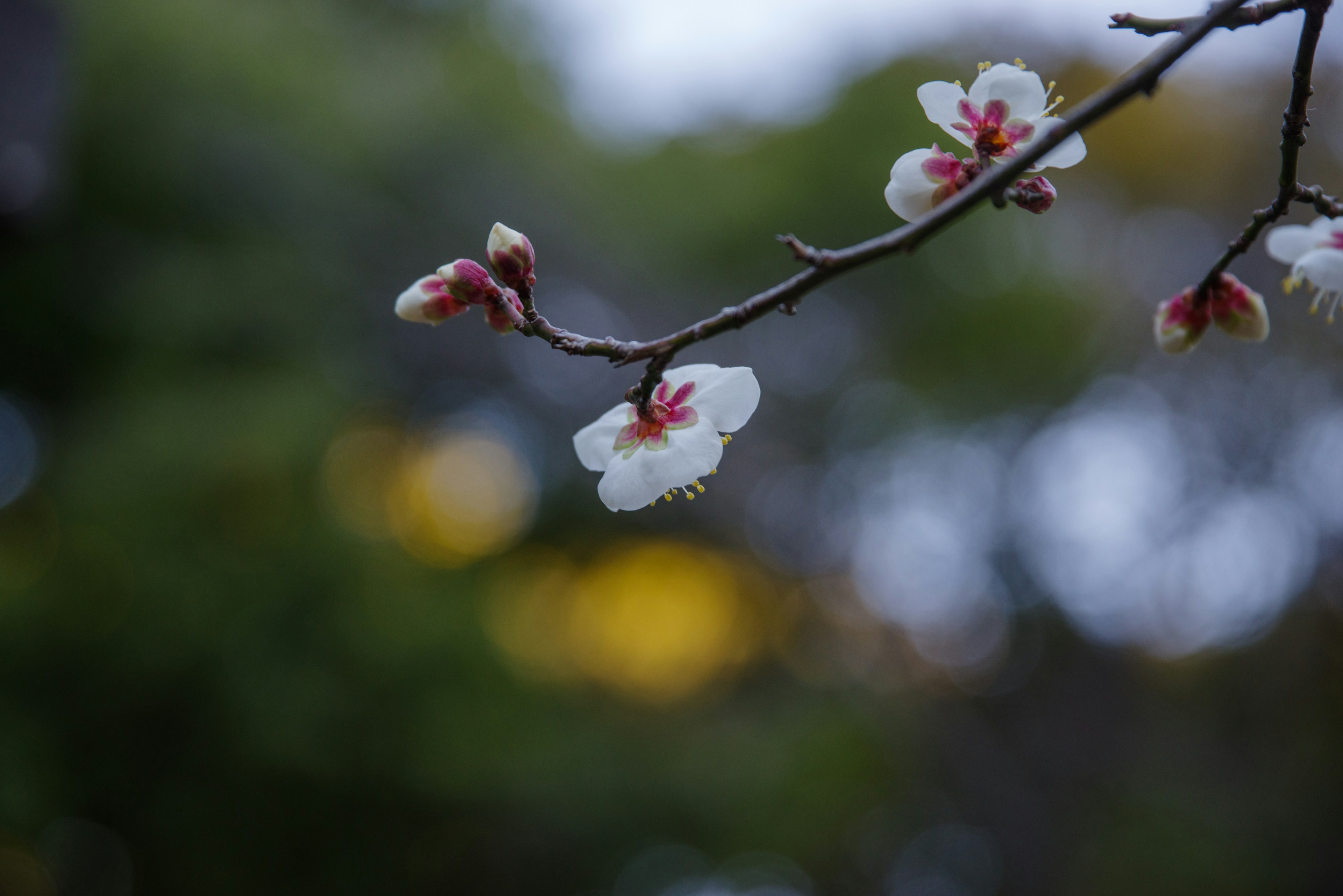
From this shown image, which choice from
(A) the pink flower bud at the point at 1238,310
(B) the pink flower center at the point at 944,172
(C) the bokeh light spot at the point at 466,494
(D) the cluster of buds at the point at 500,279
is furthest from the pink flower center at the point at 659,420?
A: (C) the bokeh light spot at the point at 466,494

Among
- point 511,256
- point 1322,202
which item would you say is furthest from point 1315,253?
point 511,256

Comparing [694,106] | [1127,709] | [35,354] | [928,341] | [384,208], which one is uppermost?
[694,106]

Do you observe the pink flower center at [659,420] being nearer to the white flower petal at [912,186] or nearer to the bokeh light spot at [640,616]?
the white flower petal at [912,186]

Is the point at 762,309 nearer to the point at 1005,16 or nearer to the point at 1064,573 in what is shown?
the point at 1064,573

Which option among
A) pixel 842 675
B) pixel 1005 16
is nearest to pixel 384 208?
pixel 842 675

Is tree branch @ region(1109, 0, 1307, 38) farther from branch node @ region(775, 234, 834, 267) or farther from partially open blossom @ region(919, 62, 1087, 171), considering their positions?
branch node @ region(775, 234, 834, 267)

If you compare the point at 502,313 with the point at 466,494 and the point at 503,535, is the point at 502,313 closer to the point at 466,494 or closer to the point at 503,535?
the point at 503,535

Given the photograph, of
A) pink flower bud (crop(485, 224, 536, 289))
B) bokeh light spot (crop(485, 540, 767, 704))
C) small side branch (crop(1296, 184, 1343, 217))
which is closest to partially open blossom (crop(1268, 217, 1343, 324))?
small side branch (crop(1296, 184, 1343, 217))
